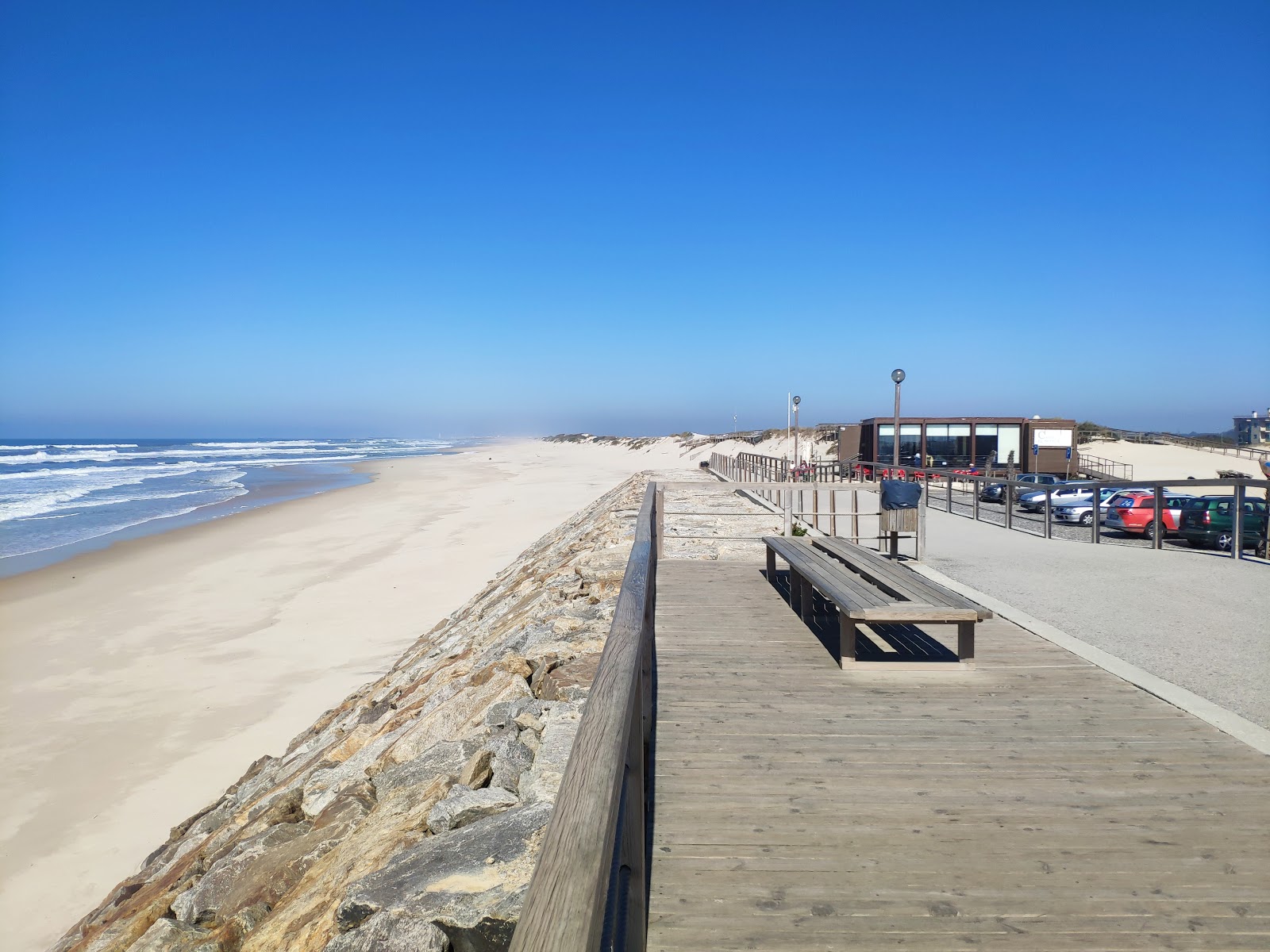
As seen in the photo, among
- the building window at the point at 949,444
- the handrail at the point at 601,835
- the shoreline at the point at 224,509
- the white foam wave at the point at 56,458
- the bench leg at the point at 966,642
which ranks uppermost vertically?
the building window at the point at 949,444

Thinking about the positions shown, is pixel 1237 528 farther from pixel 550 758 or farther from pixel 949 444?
pixel 949 444

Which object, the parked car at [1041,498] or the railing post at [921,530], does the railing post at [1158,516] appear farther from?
the parked car at [1041,498]

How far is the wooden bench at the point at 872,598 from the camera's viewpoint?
443 cm

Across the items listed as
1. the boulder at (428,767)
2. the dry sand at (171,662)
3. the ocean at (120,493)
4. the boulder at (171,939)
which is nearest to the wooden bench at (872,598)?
the boulder at (428,767)

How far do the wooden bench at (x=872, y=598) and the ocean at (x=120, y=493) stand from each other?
1708 cm

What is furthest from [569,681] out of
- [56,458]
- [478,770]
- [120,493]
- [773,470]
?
[56,458]

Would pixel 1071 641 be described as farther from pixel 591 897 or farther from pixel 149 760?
pixel 149 760

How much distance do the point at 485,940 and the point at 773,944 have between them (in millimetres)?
918

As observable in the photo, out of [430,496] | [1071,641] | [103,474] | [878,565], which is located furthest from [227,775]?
[103,474]

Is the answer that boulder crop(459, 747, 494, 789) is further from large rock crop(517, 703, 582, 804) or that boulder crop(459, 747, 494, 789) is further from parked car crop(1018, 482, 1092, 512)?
parked car crop(1018, 482, 1092, 512)

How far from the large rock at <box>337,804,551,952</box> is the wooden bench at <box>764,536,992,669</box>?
224 centimetres

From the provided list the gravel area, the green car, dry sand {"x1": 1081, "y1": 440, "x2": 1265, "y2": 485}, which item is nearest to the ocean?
the gravel area

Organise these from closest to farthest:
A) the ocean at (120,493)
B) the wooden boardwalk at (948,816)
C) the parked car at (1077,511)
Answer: the wooden boardwalk at (948,816) → the parked car at (1077,511) → the ocean at (120,493)

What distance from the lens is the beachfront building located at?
30484mm
